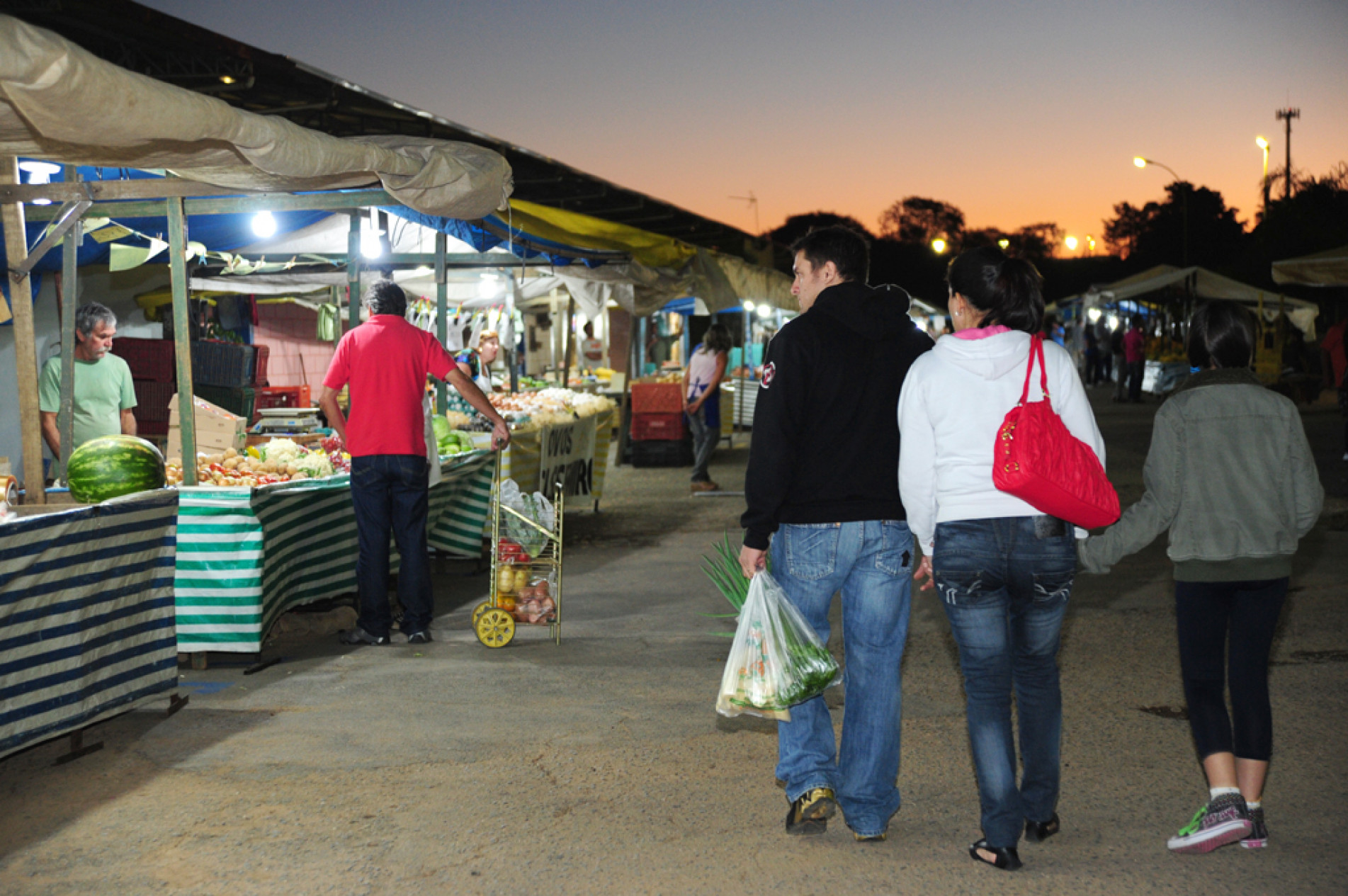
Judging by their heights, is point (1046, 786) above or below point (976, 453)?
below

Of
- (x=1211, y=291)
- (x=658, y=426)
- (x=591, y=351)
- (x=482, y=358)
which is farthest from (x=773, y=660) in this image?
(x=1211, y=291)

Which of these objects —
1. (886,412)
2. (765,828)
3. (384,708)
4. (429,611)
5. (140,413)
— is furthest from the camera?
(140,413)

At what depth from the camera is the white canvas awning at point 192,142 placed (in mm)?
3592

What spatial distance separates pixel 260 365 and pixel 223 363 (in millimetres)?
1567

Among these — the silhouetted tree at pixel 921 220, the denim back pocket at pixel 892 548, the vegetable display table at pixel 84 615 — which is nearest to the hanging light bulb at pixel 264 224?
the vegetable display table at pixel 84 615

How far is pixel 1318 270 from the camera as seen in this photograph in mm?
13852

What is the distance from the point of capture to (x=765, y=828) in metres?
4.04

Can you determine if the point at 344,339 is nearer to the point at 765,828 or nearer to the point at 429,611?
the point at 429,611

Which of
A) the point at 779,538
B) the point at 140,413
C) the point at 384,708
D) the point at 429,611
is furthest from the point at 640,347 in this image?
the point at 779,538

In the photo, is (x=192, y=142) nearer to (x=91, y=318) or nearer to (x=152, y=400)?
(x=91, y=318)

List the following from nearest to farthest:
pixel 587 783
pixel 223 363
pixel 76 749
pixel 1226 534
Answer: pixel 1226 534, pixel 587 783, pixel 76 749, pixel 223 363

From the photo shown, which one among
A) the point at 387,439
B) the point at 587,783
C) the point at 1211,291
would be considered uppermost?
the point at 1211,291

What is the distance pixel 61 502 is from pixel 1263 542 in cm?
534

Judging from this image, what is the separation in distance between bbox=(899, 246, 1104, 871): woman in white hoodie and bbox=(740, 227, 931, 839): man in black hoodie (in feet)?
0.52
